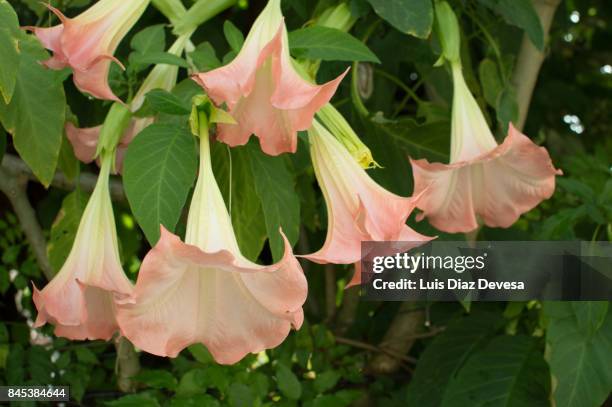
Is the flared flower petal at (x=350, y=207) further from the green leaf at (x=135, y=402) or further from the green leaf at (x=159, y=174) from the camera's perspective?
the green leaf at (x=135, y=402)

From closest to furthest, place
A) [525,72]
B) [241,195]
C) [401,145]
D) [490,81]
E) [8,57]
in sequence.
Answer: [8,57], [241,195], [401,145], [490,81], [525,72]

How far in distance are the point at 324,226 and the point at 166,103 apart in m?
0.62

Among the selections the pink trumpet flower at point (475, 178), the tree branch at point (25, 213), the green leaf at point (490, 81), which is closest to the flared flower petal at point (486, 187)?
the pink trumpet flower at point (475, 178)

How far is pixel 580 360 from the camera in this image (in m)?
1.21

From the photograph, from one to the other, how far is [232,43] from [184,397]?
496mm

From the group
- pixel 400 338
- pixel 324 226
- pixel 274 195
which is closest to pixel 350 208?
pixel 274 195

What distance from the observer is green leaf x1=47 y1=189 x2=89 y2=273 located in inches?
46.8

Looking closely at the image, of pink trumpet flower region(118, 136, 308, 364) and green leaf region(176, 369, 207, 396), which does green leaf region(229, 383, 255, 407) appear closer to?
green leaf region(176, 369, 207, 396)

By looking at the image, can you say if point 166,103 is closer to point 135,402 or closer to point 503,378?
point 135,402

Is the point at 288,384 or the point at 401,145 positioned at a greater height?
→ the point at 401,145

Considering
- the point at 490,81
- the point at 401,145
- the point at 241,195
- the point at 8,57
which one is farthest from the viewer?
the point at 490,81

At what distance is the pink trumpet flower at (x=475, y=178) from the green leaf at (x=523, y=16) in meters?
0.16

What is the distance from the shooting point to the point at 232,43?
40.7 inches

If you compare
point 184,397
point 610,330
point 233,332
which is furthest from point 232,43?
point 610,330
